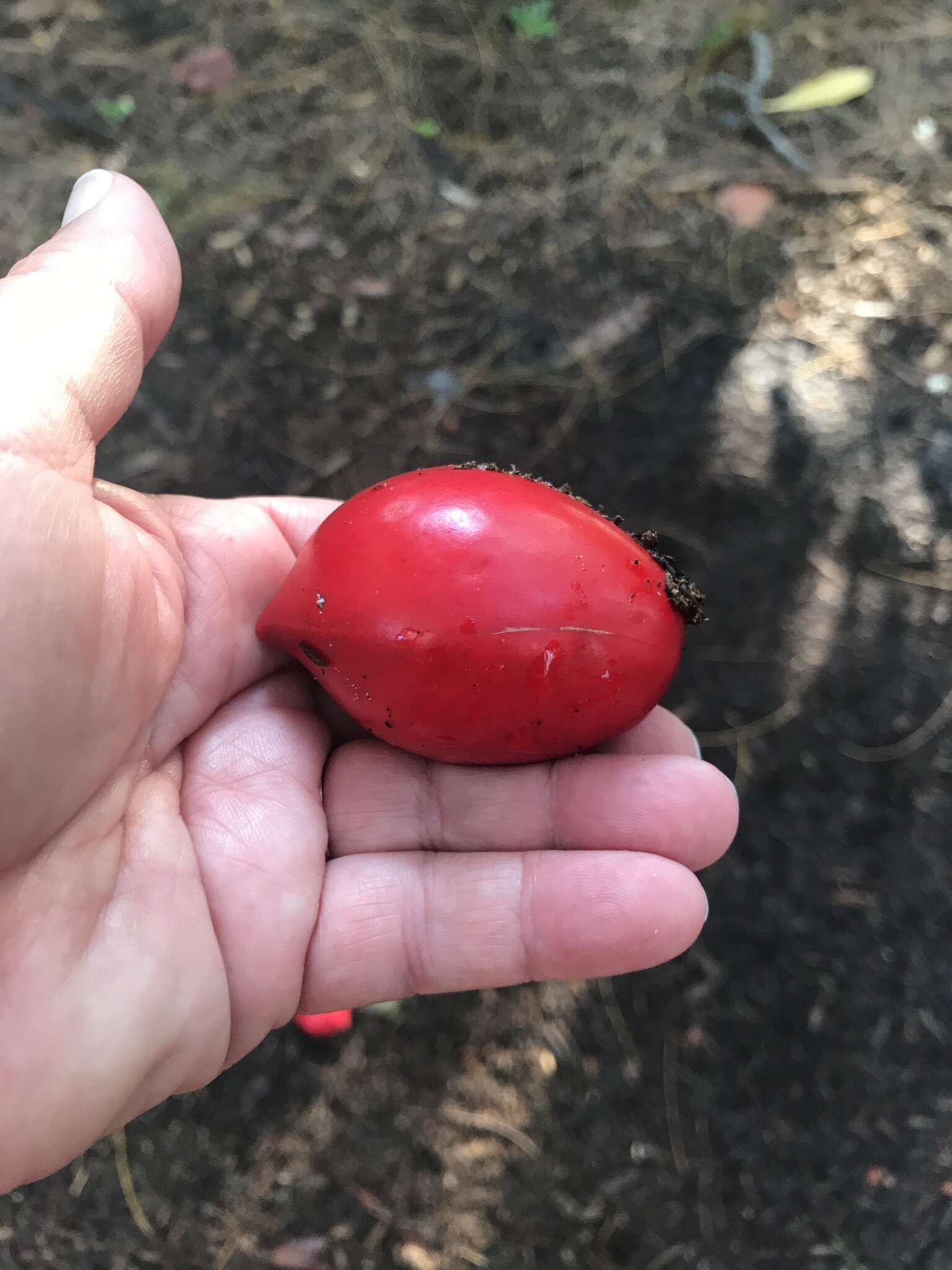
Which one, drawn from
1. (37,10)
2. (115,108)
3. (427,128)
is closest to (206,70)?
(115,108)

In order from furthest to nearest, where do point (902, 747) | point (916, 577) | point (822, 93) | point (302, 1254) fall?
point (822, 93), point (916, 577), point (902, 747), point (302, 1254)

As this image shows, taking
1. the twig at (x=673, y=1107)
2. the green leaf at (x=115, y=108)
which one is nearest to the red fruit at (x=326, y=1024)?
the twig at (x=673, y=1107)

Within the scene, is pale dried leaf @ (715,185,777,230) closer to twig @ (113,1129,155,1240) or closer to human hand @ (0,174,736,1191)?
human hand @ (0,174,736,1191)

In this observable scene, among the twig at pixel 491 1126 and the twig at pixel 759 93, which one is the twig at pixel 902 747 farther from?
the twig at pixel 759 93

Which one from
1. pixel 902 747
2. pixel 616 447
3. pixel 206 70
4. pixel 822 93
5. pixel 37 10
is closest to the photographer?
pixel 902 747

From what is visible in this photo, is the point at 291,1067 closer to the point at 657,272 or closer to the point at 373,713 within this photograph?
the point at 373,713

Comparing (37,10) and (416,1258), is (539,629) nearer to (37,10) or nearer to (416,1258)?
(416,1258)

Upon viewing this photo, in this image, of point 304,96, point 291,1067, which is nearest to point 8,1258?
point 291,1067
